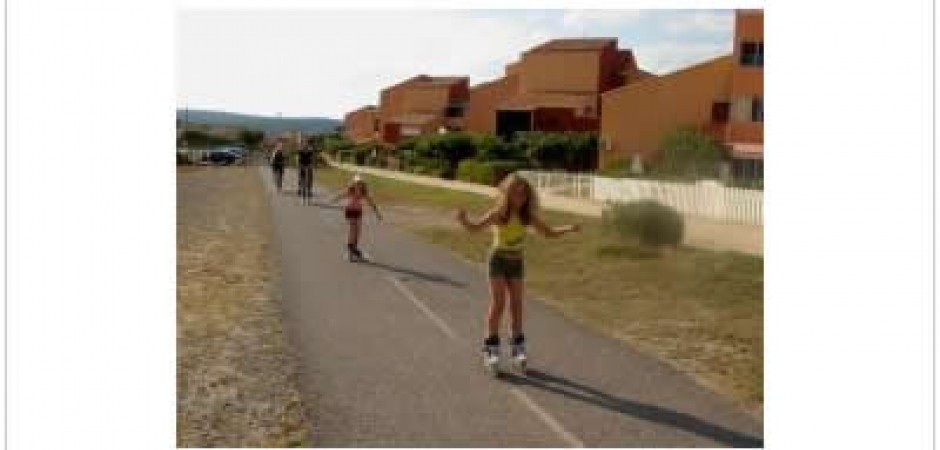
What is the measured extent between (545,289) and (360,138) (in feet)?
134

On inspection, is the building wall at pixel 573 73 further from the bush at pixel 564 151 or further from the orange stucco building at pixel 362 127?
the orange stucco building at pixel 362 127

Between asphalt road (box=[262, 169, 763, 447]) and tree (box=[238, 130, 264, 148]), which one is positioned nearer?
asphalt road (box=[262, 169, 763, 447])

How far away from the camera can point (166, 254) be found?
26.5 feet

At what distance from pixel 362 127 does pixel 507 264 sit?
4553 cm

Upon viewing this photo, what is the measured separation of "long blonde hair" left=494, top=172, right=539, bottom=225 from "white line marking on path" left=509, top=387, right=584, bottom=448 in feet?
4.36

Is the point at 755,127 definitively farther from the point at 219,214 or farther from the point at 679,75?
the point at 219,214

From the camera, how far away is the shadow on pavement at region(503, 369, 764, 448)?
20.1 ft

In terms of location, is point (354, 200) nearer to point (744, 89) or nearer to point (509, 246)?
point (509, 246)

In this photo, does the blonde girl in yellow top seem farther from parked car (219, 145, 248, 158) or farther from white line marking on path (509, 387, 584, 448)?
parked car (219, 145, 248, 158)

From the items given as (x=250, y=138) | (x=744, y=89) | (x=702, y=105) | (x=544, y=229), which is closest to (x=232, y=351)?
(x=544, y=229)

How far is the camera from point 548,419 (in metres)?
6.30

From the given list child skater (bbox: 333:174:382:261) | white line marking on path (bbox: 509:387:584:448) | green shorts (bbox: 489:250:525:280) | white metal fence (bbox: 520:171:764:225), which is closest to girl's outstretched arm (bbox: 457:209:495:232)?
green shorts (bbox: 489:250:525:280)

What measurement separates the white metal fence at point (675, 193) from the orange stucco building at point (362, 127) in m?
18.8

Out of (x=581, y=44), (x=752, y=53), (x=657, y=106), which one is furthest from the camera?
(x=581, y=44)
